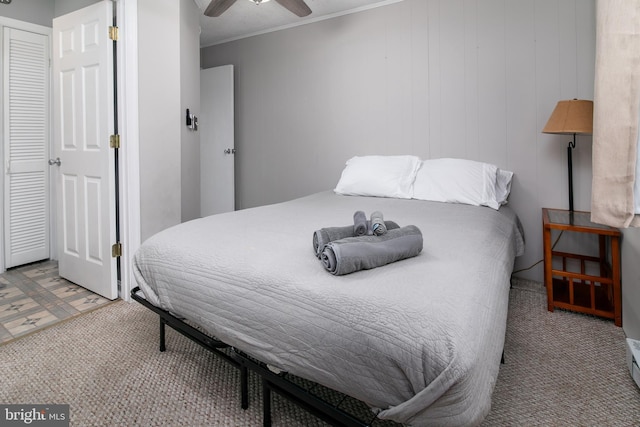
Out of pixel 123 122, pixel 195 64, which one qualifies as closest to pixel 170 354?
pixel 123 122

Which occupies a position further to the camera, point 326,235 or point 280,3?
point 280,3

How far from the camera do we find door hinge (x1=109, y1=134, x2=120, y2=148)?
2.44m

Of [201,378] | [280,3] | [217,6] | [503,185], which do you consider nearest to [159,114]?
[217,6]

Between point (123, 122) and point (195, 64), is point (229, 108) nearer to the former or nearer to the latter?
point (195, 64)

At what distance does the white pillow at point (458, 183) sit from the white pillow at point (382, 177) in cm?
10

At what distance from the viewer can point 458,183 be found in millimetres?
2562

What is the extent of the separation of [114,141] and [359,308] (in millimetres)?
2273

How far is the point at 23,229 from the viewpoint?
3219mm

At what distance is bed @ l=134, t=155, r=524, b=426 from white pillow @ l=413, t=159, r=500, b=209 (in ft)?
2.98

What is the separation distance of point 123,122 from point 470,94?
2.65 m

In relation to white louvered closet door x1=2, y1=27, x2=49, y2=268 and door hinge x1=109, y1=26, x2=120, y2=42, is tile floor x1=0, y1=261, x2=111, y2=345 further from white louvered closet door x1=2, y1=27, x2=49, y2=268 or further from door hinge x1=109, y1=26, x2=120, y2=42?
door hinge x1=109, y1=26, x2=120, y2=42

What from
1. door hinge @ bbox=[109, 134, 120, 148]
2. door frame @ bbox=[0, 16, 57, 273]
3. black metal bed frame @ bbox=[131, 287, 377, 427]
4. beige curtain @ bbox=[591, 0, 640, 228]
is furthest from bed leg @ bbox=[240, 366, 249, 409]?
door frame @ bbox=[0, 16, 57, 273]

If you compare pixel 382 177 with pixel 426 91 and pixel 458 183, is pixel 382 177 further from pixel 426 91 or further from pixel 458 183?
pixel 426 91

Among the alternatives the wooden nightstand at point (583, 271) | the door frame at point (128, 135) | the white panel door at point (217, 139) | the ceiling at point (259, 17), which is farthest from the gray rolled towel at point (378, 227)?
the white panel door at point (217, 139)
